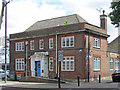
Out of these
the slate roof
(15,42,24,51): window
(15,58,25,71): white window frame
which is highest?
the slate roof

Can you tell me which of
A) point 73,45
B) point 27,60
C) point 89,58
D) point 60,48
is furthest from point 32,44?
point 89,58

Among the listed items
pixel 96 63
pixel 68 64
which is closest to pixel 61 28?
pixel 68 64

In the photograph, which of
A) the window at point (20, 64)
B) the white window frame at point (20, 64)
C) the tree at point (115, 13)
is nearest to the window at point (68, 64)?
the white window frame at point (20, 64)

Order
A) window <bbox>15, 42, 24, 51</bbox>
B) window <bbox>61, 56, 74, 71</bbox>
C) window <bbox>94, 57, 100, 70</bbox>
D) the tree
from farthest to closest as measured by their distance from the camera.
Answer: window <bbox>15, 42, 24, 51</bbox>
window <bbox>94, 57, 100, 70</bbox>
window <bbox>61, 56, 74, 71</bbox>
the tree

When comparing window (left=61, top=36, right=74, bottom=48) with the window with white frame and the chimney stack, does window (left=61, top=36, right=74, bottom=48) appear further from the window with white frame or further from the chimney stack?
the chimney stack

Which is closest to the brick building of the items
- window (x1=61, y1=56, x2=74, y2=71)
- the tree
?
window (x1=61, y1=56, x2=74, y2=71)

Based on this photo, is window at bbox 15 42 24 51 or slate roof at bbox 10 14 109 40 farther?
window at bbox 15 42 24 51

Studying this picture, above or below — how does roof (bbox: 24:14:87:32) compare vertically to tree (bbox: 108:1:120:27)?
above

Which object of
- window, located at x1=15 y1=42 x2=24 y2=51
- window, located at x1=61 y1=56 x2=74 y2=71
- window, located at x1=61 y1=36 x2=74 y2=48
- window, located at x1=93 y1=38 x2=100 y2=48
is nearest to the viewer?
window, located at x1=61 y1=56 x2=74 y2=71

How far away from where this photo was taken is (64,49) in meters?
30.0

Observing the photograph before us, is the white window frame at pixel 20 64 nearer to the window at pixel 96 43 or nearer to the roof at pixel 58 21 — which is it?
the roof at pixel 58 21

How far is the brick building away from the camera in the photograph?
93.8ft

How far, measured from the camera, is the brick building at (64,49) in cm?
2859

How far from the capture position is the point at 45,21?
39219 mm
